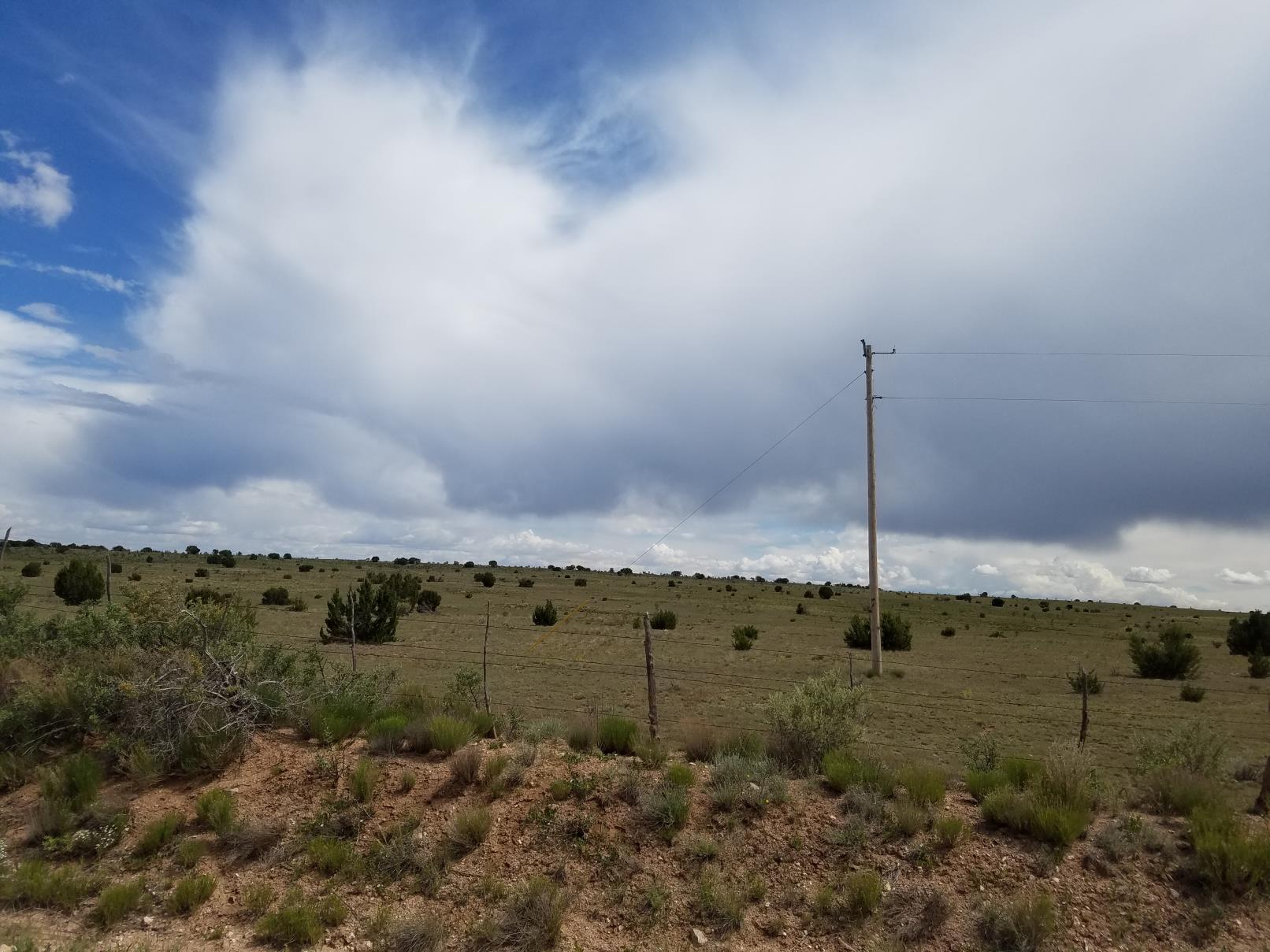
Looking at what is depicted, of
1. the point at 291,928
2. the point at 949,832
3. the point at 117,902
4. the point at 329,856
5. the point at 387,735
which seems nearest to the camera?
the point at 291,928

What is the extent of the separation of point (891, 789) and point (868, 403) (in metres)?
17.4

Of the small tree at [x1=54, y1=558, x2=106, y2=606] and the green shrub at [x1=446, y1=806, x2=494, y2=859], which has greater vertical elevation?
the small tree at [x1=54, y1=558, x2=106, y2=606]

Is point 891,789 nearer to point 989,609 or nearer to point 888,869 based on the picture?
point 888,869

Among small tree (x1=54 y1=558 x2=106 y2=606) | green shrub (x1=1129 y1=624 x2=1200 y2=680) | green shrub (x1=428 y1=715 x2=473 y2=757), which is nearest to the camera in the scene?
green shrub (x1=428 y1=715 x2=473 y2=757)

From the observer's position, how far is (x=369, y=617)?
33219 millimetres

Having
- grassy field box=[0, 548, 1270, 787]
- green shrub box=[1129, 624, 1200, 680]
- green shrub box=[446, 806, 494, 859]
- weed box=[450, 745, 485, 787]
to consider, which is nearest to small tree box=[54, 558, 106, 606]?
grassy field box=[0, 548, 1270, 787]

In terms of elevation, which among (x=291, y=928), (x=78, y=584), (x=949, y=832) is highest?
(x=78, y=584)

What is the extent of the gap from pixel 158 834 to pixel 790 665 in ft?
78.7

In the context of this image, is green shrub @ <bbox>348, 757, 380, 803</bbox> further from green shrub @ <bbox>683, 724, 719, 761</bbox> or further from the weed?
green shrub @ <bbox>683, 724, 719, 761</bbox>

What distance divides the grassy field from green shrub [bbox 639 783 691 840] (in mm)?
5315

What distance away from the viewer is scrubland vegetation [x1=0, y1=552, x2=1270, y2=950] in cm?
754

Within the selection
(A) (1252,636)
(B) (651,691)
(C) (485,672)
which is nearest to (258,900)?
(B) (651,691)

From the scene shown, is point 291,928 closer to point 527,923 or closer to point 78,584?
point 527,923

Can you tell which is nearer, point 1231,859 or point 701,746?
point 1231,859
